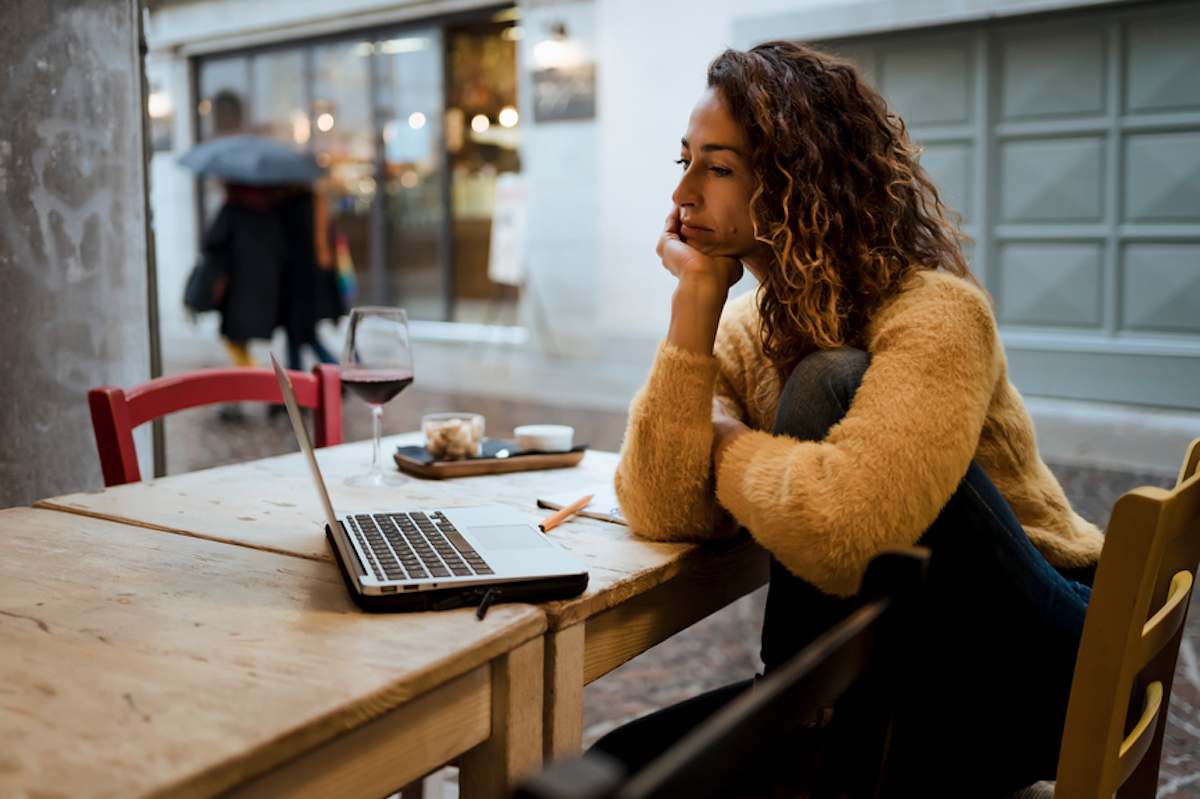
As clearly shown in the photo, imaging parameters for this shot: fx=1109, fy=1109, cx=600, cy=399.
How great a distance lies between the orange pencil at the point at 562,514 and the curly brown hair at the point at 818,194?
0.37 metres

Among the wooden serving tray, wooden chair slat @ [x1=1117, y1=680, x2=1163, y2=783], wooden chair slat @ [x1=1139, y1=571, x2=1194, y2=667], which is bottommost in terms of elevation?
wooden chair slat @ [x1=1117, y1=680, x2=1163, y2=783]

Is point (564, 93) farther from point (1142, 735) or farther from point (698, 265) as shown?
point (1142, 735)

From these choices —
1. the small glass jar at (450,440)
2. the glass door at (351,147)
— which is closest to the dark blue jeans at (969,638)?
the small glass jar at (450,440)

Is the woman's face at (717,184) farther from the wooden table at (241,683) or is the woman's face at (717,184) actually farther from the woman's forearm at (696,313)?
the wooden table at (241,683)

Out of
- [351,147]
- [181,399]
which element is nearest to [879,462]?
[181,399]

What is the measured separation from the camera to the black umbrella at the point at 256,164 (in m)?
7.17

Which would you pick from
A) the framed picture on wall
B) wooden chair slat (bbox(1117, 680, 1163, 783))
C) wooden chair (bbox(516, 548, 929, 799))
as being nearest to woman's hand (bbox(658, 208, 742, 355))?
wooden chair slat (bbox(1117, 680, 1163, 783))

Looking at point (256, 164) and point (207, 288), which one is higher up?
point (256, 164)

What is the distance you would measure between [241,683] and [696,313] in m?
0.91

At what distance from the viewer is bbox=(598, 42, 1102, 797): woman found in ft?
4.62

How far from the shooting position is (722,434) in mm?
1604

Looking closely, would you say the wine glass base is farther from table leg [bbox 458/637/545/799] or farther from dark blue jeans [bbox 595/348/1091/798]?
table leg [bbox 458/637/545/799]

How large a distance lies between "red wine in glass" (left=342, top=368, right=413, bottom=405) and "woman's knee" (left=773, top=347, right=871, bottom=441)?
68cm

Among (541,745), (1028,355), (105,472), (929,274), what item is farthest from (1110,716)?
(1028,355)
